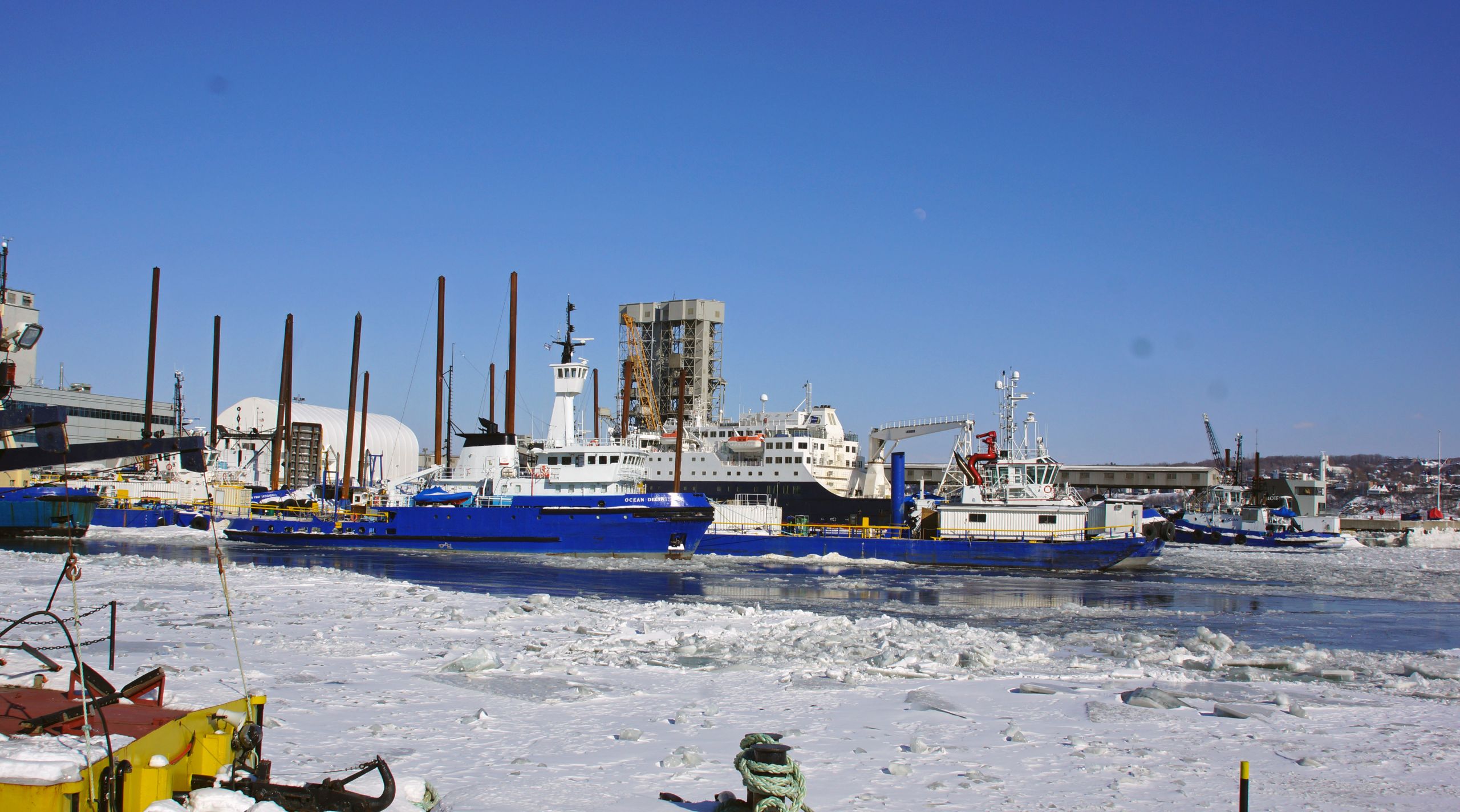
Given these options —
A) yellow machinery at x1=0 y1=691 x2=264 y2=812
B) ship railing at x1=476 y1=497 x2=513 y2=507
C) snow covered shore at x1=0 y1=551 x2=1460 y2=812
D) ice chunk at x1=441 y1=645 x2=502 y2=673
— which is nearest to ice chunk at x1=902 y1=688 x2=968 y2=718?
snow covered shore at x1=0 y1=551 x2=1460 y2=812

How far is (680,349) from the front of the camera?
6944 centimetres

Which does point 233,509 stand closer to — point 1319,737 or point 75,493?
point 75,493

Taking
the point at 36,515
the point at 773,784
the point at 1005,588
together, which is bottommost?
the point at 1005,588

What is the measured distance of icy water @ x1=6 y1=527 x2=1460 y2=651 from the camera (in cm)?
1653

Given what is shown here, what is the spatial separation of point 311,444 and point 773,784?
196 feet

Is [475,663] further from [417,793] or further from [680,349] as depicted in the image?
[680,349]

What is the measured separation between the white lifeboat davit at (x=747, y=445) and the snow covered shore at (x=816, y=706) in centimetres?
3469

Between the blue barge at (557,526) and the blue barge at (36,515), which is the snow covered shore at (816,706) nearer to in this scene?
the blue barge at (557,526)

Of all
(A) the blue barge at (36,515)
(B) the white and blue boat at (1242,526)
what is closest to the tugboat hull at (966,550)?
(A) the blue barge at (36,515)

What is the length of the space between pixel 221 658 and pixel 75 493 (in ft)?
111

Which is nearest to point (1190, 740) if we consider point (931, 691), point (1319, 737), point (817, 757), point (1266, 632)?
point (1319, 737)

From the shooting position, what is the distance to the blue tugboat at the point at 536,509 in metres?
31.7

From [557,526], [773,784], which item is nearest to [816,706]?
[773,784]

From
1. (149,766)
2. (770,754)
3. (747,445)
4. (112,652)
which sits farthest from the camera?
(747,445)
